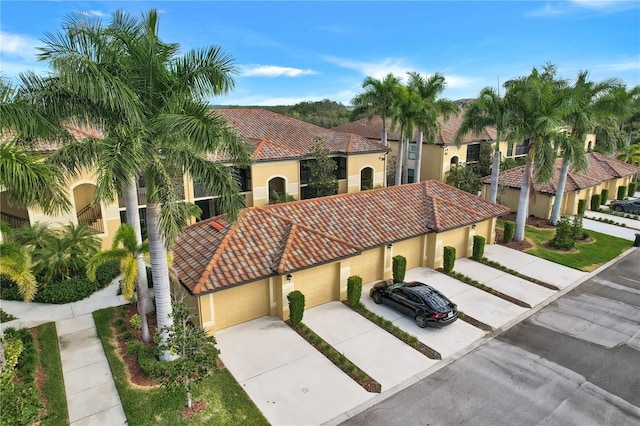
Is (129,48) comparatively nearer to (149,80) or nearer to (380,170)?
(149,80)

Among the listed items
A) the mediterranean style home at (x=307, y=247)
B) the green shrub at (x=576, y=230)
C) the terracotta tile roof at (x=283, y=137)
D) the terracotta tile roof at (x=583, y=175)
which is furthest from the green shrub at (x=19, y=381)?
the terracotta tile roof at (x=583, y=175)

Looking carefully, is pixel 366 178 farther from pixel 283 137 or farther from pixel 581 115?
pixel 581 115

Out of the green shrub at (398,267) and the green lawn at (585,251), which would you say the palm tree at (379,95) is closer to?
the green lawn at (585,251)

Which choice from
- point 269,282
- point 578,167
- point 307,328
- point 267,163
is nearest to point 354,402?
point 307,328

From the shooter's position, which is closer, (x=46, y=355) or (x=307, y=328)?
(x=46, y=355)

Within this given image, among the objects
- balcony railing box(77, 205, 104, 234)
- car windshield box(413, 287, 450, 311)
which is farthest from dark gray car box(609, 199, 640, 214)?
balcony railing box(77, 205, 104, 234)
